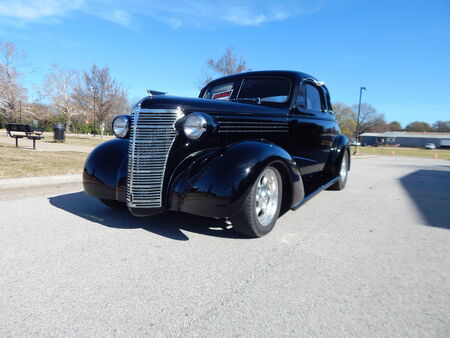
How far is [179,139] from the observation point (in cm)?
274

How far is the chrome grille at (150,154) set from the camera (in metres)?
2.68

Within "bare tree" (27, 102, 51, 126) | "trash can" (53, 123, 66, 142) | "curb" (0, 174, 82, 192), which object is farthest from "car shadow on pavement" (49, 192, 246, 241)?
"bare tree" (27, 102, 51, 126)

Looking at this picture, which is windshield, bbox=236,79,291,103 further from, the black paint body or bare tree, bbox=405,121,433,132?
bare tree, bbox=405,121,433,132

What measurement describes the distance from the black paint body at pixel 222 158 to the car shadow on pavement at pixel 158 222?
0.33m

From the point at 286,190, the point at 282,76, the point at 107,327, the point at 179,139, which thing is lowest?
the point at 107,327

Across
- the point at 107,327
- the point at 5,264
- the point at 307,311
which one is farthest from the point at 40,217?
the point at 307,311

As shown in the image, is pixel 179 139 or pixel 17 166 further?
pixel 17 166

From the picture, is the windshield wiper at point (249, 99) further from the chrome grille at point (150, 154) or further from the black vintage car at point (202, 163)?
the chrome grille at point (150, 154)

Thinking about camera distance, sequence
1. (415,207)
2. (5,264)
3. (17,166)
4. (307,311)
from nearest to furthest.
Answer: (307,311)
(5,264)
(415,207)
(17,166)

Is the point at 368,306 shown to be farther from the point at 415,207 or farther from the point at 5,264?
the point at 415,207

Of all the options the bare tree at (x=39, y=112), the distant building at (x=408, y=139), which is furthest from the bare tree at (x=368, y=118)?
the bare tree at (x=39, y=112)

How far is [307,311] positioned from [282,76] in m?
3.29

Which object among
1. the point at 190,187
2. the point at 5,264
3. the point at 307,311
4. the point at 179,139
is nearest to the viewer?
the point at 307,311

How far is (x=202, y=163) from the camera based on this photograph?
2.67 m
